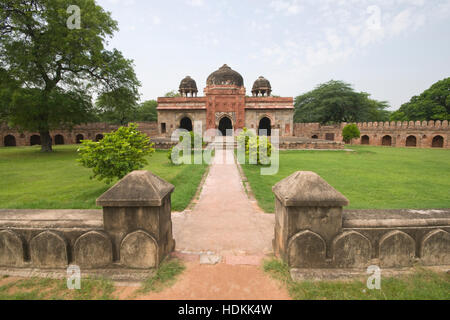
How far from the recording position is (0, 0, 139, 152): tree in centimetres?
1327

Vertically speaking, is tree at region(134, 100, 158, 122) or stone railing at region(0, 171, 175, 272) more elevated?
tree at region(134, 100, 158, 122)

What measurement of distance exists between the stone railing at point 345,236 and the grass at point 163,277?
122 cm

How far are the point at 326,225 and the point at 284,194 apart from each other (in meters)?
0.55

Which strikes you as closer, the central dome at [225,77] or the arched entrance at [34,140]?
the arched entrance at [34,140]

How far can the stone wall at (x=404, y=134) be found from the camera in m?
24.1

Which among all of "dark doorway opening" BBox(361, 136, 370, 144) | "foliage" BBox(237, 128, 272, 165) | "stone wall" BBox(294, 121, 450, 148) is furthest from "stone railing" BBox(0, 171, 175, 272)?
"dark doorway opening" BBox(361, 136, 370, 144)

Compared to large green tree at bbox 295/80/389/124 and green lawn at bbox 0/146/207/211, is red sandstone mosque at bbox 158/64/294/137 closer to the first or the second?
large green tree at bbox 295/80/389/124

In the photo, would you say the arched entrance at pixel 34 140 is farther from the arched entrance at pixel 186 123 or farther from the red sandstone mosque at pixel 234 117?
the arched entrance at pixel 186 123

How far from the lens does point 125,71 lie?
1708 centimetres

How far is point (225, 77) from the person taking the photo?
98.8 ft

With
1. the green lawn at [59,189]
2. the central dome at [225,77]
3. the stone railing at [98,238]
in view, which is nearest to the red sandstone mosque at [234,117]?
the central dome at [225,77]

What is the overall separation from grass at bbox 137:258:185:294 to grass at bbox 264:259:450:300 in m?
1.04

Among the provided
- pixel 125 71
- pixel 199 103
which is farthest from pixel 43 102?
pixel 199 103
